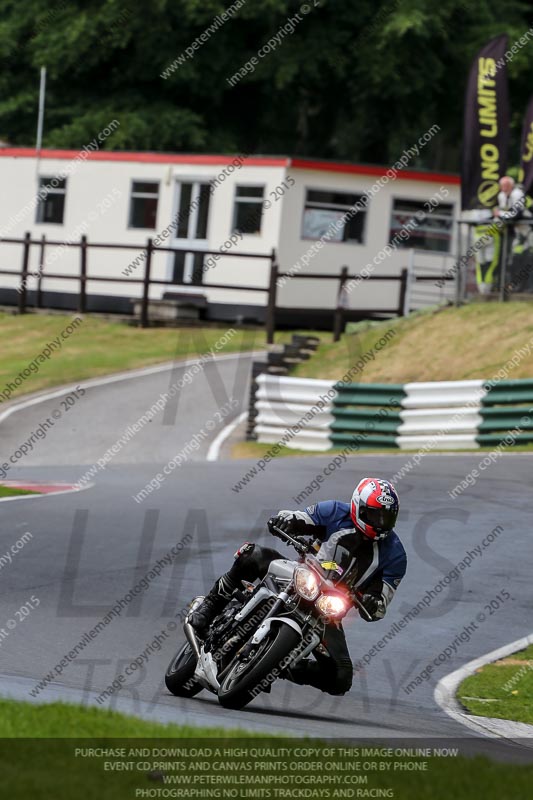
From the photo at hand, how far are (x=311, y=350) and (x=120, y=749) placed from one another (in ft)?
67.0

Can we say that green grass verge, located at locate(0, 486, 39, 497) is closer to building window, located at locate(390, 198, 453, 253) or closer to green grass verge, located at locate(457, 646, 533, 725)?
green grass verge, located at locate(457, 646, 533, 725)

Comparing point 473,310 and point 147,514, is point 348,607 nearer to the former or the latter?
point 147,514

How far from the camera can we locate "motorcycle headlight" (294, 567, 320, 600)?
7934 millimetres

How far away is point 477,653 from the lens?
418 inches

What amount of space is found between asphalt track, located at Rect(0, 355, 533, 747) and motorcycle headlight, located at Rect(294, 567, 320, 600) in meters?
0.72

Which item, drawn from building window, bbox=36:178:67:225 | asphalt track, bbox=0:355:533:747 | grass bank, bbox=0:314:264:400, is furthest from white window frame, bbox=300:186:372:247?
asphalt track, bbox=0:355:533:747

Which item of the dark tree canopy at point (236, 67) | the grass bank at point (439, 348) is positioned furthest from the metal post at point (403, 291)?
the dark tree canopy at point (236, 67)

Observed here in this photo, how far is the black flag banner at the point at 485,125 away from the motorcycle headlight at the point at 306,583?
18.7 metres

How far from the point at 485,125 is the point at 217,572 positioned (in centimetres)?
1594

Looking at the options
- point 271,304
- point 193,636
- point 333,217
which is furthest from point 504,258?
point 193,636

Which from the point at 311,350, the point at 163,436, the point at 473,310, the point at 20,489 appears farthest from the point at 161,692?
the point at 311,350

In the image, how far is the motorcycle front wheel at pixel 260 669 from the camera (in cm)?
775

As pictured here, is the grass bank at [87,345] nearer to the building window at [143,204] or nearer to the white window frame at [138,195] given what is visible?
the white window frame at [138,195]

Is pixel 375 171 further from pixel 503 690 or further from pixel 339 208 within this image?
pixel 503 690
